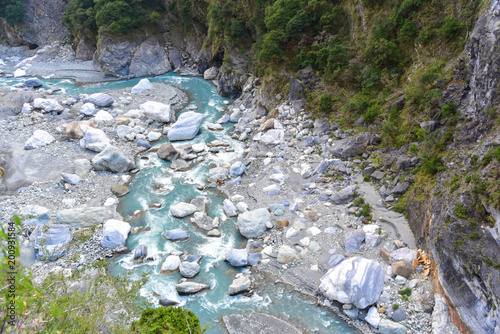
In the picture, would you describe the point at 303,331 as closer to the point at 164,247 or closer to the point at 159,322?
the point at 159,322

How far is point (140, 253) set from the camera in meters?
14.0

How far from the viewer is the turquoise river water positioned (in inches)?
455

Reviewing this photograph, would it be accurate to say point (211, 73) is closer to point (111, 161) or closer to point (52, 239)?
point (111, 161)

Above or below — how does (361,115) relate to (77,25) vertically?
below

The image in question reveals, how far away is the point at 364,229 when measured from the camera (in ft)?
44.8

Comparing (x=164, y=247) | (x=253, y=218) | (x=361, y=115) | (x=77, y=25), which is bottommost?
(x=164, y=247)

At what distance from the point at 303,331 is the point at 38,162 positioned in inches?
749

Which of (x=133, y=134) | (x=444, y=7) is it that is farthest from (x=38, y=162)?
(x=444, y=7)

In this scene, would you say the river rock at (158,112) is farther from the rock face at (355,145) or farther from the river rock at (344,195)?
the river rock at (344,195)

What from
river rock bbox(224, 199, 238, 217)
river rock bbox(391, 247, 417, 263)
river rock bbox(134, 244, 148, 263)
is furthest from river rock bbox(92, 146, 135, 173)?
river rock bbox(391, 247, 417, 263)

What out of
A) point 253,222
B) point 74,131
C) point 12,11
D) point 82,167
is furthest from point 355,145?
point 12,11

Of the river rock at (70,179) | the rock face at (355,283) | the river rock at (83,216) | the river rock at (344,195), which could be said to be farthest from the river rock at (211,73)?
the rock face at (355,283)

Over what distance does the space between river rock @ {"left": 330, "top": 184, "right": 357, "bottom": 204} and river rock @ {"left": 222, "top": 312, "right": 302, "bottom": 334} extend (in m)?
6.62

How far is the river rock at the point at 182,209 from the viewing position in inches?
638
